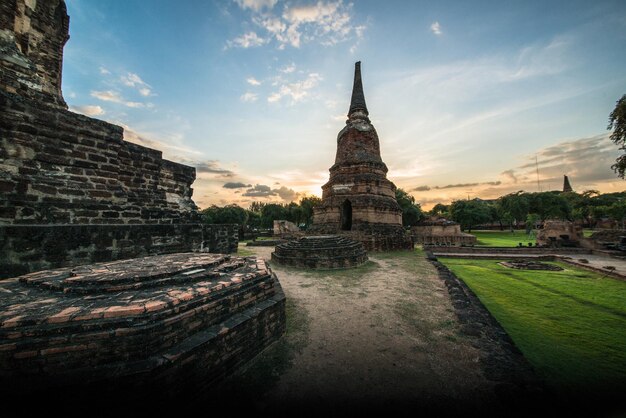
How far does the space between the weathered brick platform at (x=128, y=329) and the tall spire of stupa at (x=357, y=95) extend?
60.0ft

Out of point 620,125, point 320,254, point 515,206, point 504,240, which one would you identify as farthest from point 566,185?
point 320,254

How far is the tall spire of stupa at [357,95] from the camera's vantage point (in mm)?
18484

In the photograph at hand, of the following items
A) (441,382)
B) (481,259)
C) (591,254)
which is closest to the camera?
(441,382)

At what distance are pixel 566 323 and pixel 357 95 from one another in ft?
61.7

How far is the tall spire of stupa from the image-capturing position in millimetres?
18484

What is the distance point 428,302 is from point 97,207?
6694mm

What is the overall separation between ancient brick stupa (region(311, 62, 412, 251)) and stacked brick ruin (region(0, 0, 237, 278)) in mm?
9567

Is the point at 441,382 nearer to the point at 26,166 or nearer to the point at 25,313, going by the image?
the point at 25,313

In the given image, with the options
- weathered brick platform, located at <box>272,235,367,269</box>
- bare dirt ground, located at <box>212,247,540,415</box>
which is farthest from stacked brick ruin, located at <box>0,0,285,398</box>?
weathered brick platform, located at <box>272,235,367,269</box>

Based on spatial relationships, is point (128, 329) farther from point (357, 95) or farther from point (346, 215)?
point (357, 95)

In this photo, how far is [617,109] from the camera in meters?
9.95

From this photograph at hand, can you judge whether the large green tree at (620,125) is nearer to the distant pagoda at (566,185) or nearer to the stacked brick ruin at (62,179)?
the stacked brick ruin at (62,179)

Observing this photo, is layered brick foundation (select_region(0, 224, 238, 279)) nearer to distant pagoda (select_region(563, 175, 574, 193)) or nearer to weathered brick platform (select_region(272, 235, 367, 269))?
weathered brick platform (select_region(272, 235, 367, 269))

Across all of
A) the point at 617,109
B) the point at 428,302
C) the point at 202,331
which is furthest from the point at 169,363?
the point at 617,109
